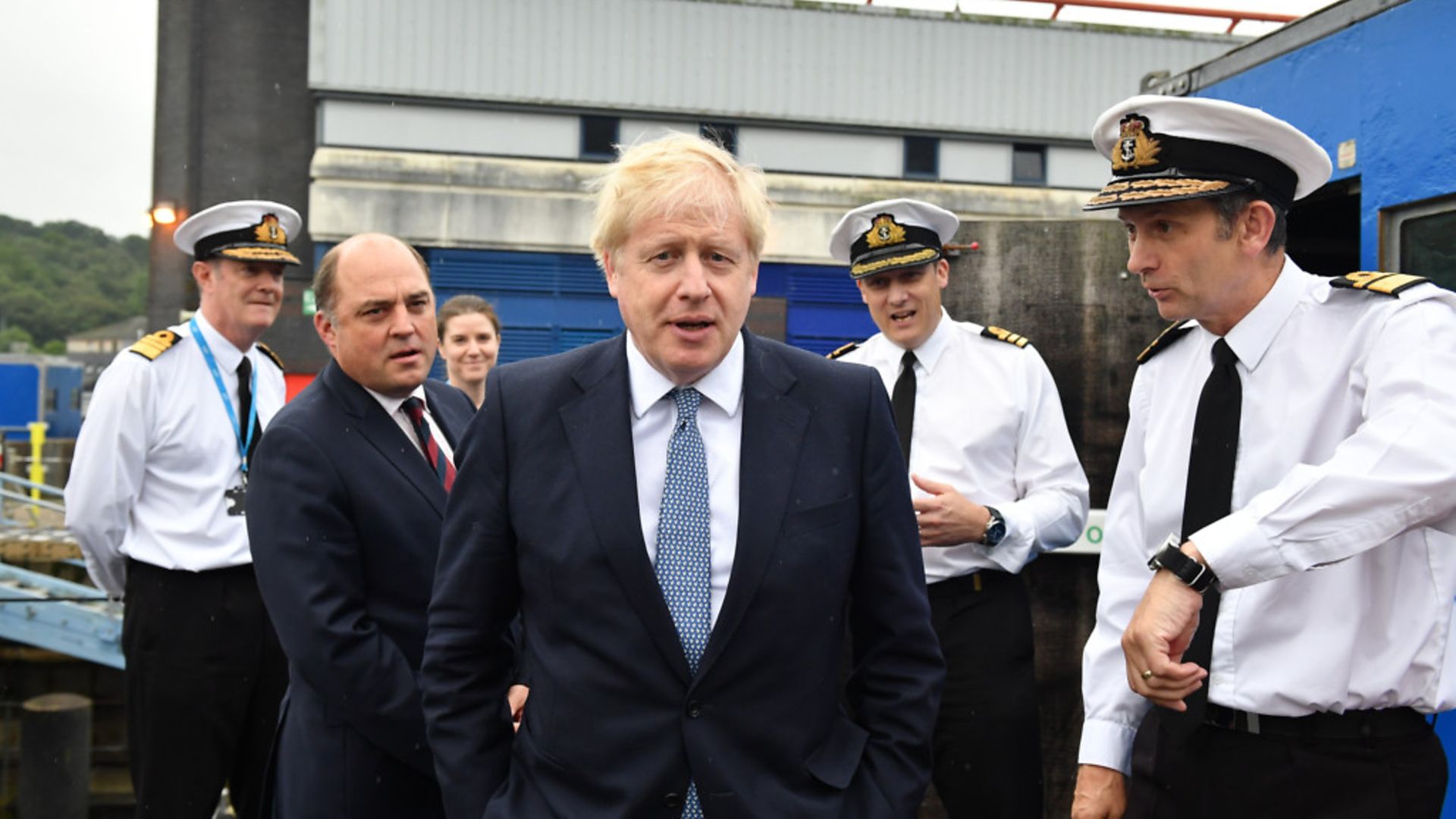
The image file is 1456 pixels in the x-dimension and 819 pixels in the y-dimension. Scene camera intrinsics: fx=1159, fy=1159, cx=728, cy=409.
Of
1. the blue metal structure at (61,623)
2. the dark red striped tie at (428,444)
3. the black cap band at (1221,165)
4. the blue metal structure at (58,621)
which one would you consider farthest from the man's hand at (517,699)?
the blue metal structure at (61,623)

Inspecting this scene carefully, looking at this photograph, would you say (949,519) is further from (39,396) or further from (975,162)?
(39,396)

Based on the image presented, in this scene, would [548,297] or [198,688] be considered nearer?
[198,688]

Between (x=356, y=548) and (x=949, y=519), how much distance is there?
5.64ft

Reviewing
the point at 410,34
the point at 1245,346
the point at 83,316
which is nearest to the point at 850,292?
the point at 410,34

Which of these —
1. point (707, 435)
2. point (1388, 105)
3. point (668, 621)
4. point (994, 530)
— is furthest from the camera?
point (994, 530)

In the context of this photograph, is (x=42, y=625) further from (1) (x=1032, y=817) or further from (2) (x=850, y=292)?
(2) (x=850, y=292)

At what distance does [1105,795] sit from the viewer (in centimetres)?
254

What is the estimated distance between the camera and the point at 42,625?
9.74 metres

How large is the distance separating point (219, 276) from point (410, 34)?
16.8 metres

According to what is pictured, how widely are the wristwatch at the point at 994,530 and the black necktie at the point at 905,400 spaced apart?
0.43 metres

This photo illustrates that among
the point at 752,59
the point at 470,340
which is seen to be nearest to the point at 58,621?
the point at 470,340

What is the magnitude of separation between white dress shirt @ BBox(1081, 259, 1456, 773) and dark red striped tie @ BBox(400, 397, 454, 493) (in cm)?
169

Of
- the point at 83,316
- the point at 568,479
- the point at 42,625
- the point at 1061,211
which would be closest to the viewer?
the point at 568,479

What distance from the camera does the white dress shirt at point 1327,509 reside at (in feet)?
6.53
